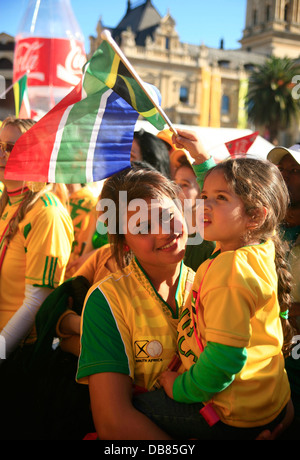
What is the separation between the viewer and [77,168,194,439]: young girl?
1.67 m

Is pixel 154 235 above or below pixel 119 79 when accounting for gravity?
below

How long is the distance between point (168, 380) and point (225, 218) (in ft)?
1.99

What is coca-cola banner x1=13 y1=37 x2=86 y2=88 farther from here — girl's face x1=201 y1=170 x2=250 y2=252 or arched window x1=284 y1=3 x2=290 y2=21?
arched window x1=284 y1=3 x2=290 y2=21

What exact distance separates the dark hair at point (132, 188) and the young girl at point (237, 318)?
9.9 inches

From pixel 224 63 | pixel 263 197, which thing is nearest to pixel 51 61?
pixel 263 197

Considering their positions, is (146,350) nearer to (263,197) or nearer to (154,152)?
(263,197)

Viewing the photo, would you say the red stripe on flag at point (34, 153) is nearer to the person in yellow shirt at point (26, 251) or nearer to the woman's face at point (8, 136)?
the person in yellow shirt at point (26, 251)

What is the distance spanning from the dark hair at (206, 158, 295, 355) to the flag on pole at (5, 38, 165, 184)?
68 cm

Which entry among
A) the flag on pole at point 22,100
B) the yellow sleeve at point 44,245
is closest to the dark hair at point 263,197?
the yellow sleeve at point 44,245

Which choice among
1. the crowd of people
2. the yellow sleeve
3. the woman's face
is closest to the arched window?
the woman's face

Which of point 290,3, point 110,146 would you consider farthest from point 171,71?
point 110,146

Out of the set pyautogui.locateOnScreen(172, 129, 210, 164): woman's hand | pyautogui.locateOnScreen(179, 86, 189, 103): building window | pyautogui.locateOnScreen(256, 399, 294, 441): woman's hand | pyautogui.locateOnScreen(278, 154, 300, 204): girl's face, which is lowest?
pyautogui.locateOnScreen(256, 399, 294, 441): woman's hand

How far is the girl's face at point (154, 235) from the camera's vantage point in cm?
195

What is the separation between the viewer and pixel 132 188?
202 centimetres
